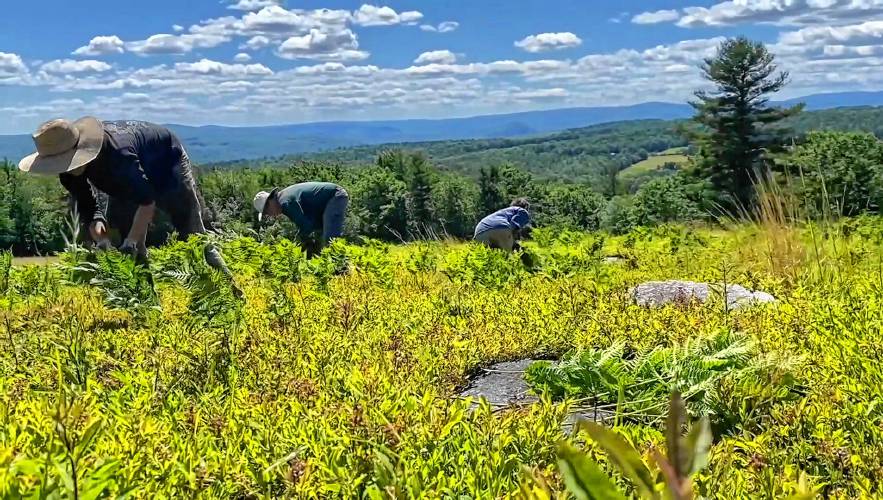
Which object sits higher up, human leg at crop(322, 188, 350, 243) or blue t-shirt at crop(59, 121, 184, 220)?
blue t-shirt at crop(59, 121, 184, 220)

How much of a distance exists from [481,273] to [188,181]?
3236mm

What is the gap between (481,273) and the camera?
20.3 ft

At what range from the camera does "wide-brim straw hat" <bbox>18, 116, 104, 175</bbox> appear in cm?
627

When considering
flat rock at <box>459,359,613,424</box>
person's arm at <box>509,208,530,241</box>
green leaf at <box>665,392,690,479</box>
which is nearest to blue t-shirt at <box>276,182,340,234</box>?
person's arm at <box>509,208,530,241</box>

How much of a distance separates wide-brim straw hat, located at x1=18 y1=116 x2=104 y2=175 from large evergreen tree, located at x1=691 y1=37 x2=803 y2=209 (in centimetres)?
7098

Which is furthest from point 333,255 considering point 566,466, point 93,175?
point 566,466

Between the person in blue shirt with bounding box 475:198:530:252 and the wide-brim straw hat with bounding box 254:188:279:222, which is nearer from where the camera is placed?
the wide-brim straw hat with bounding box 254:188:279:222

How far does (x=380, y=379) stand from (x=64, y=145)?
488cm

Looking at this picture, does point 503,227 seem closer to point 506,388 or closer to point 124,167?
point 124,167

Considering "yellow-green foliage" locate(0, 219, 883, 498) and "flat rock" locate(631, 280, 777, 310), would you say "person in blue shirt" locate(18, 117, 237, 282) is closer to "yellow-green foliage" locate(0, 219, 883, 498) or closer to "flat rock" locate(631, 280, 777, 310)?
"yellow-green foliage" locate(0, 219, 883, 498)

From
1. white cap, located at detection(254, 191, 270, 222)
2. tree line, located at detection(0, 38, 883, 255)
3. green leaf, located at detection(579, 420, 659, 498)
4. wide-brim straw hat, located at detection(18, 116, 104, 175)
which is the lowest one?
tree line, located at detection(0, 38, 883, 255)

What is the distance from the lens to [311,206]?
12672 millimetres

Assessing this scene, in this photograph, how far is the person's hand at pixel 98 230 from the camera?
21.6ft

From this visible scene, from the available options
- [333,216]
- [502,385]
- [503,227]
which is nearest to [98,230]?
[502,385]
